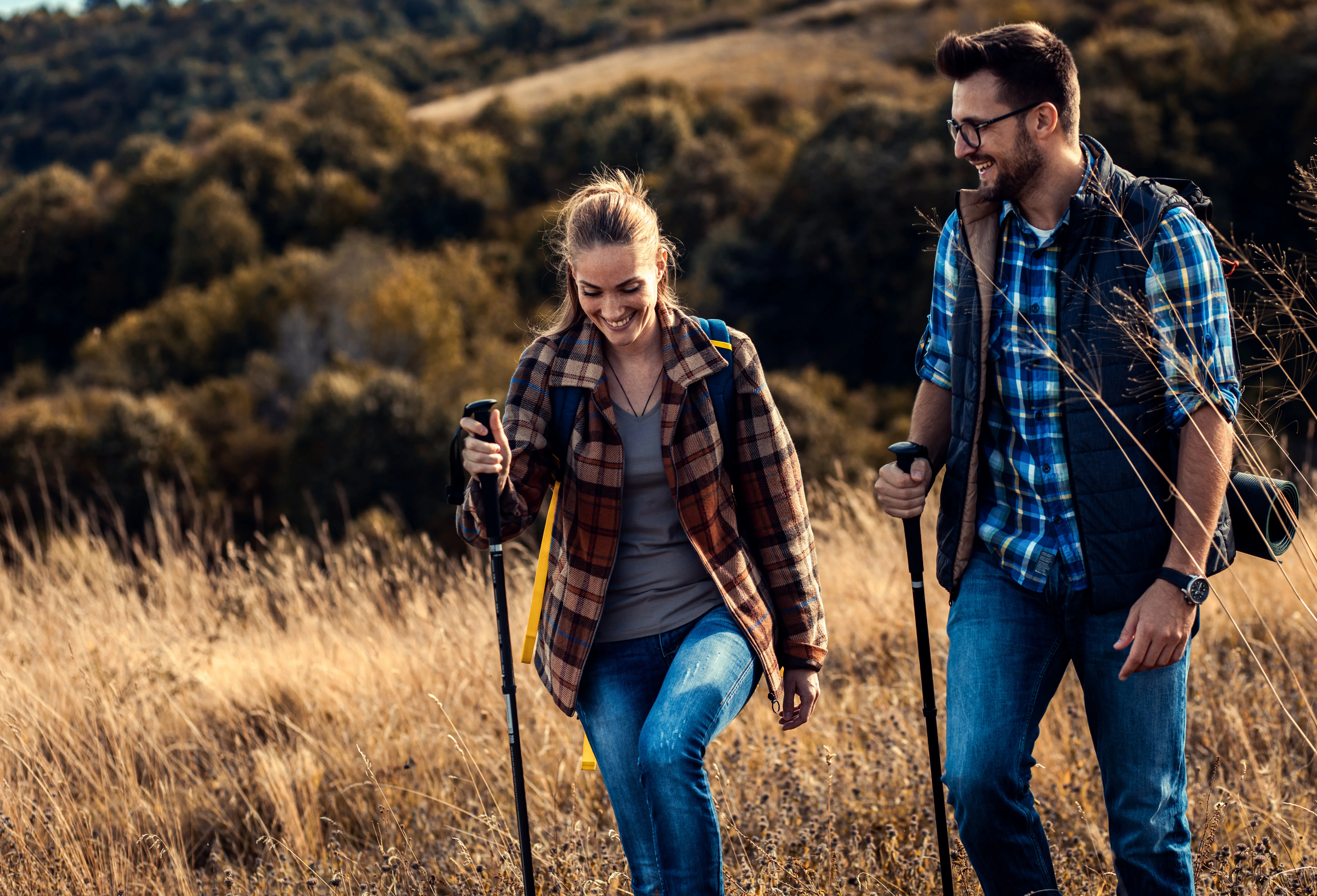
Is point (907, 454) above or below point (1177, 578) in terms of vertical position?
above

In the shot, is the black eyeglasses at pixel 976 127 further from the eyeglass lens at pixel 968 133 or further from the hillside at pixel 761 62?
the hillside at pixel 761 62

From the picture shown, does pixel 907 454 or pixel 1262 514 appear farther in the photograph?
pixel 907 454

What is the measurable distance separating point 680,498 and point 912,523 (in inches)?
26.9

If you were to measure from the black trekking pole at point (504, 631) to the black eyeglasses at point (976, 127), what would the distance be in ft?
4.34

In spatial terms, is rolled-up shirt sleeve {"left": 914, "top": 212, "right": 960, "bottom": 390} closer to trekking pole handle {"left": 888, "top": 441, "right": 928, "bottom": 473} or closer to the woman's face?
trekking pole handle {"left": 888, "top": 441, "right": 928, "bottom": 473}

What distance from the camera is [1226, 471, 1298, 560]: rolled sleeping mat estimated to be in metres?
2.51

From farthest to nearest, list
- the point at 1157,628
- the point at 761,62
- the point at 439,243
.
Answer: the point at 761,62
the point at 439,243
the point at 1157,628

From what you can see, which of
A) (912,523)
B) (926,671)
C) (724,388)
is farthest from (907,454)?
(926,671)

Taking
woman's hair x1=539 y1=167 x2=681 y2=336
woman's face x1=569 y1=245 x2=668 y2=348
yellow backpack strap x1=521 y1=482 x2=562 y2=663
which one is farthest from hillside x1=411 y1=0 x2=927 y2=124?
yellow backpack strap x1=521 y1=482 x2=562 y2=663

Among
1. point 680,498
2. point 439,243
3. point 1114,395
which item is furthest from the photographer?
point 439,243

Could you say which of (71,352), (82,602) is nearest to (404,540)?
(82,602)

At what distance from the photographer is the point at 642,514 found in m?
2.72

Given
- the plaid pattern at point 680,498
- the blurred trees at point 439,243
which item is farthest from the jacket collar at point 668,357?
the blurred trees at point 439,243

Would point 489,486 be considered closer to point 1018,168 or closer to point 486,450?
point 486,450
